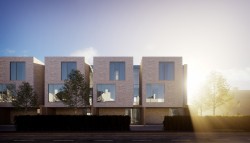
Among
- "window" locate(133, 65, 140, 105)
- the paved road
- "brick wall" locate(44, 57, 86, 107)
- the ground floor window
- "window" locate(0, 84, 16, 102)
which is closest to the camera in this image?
the paved road

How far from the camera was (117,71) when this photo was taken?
136 ft

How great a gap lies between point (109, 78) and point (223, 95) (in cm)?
1812

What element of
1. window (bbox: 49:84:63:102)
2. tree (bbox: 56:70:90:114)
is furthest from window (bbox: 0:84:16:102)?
tree (bbox: 56:70:90:114)

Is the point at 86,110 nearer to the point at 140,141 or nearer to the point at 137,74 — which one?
the point at 137,74

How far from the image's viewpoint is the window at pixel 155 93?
4144 cm

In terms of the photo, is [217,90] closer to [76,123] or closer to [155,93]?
[155,93]

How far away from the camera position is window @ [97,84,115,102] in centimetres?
4103

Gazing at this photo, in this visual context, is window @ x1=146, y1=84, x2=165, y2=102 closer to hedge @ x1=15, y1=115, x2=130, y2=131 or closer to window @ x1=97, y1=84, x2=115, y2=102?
window @ x1=97, y1=84, x2=115, y2=102

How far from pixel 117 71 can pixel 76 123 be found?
14.7m

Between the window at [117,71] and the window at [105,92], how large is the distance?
1.30 metres

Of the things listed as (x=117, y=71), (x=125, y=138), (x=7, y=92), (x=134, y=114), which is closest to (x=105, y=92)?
(x=117, y=71)

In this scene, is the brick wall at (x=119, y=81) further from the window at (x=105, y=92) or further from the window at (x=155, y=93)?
the window at (x=155, y=93)

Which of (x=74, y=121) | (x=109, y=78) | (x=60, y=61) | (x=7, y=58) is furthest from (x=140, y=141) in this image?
(x=7, y=58)

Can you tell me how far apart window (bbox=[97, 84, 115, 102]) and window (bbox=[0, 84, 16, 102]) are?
460 inches
